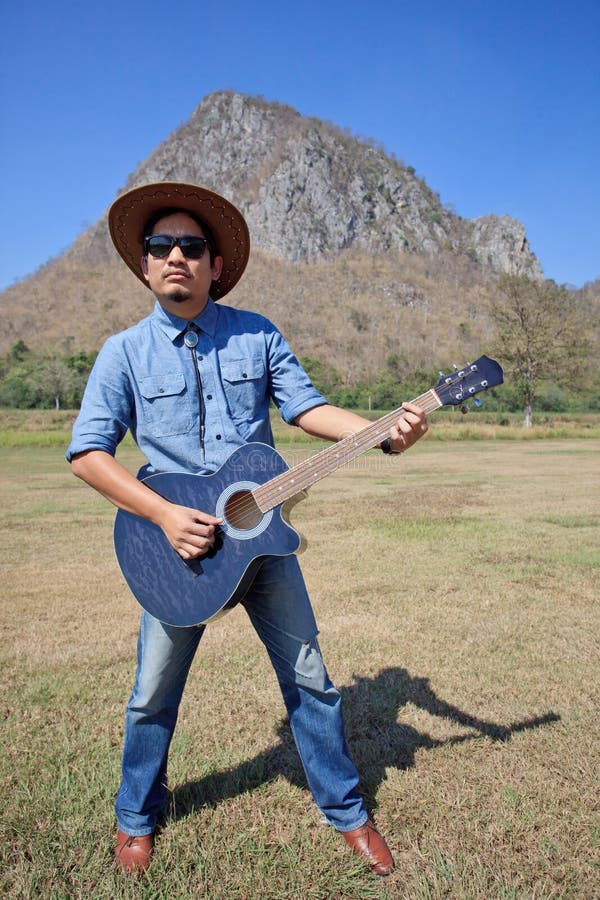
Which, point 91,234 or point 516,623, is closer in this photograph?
point 516,623

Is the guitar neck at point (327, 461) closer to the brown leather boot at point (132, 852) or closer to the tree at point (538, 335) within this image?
the brown leather boot at point (132, 852)

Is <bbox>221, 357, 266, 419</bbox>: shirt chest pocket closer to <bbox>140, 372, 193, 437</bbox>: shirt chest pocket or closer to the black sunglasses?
<bbox>140, 372, 193, 437</bbox>: shirt chest pocket

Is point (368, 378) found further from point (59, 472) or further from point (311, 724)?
point (311, 724)

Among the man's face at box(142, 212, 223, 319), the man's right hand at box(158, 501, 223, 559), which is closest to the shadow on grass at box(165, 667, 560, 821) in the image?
the man's right hand at box(158, 501, 223, 559)

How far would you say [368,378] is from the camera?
78.2 metres

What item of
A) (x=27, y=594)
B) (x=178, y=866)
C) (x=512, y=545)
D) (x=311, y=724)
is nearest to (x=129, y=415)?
(x=311, y=724)

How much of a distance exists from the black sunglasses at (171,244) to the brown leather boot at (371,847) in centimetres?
242

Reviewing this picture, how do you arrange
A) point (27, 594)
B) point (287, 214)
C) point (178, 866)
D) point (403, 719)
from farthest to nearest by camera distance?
point (287, 214) < point (27, 594) < point (403, 719) < point (178, 866)

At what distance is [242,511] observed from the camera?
2.47 metres

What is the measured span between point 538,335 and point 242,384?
42.1 m

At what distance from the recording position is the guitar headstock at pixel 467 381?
8.82ft

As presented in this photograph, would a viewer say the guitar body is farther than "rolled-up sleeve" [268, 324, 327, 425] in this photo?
No

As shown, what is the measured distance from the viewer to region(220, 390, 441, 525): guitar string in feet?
7.95

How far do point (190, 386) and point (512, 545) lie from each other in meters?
6.66
